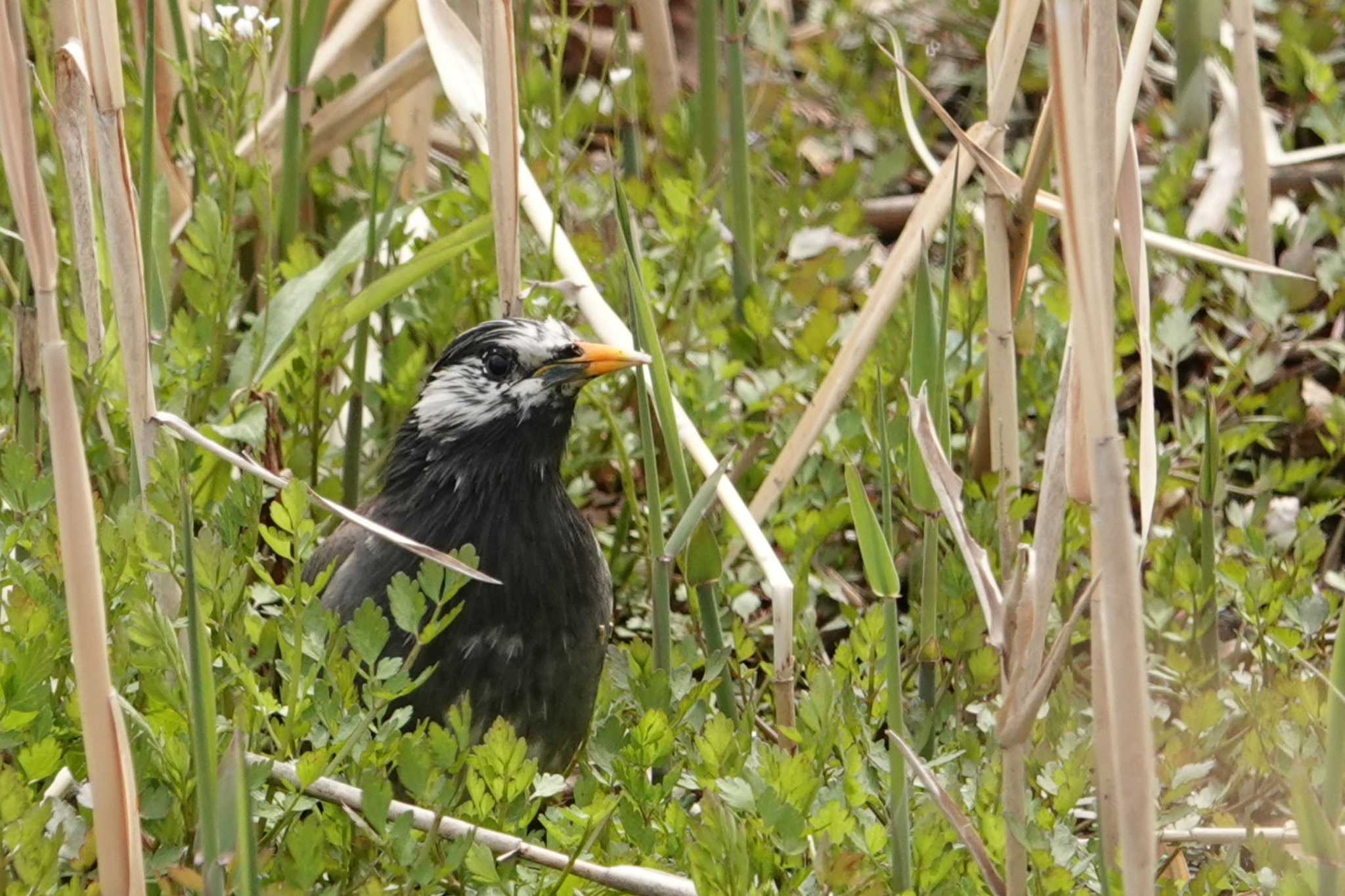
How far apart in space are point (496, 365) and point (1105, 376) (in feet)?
4.05

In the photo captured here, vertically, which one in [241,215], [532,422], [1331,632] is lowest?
[1331,632]

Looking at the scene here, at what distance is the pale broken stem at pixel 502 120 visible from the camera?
2.39 meters

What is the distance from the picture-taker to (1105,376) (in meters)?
1.61

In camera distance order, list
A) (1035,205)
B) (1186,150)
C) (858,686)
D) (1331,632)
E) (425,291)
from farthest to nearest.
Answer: (1186,150) → (425,291) → (1331,632) → (858,686) → (1035,205)

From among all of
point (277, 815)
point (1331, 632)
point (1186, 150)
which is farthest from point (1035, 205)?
point (1186, 150)

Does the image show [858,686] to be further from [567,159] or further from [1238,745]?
[567,159]

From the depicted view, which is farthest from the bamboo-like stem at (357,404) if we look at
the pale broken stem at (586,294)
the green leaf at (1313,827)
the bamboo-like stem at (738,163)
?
the green leaf at (1313,827)

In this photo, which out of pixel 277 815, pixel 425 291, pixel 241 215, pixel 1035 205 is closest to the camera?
pixel 277 815

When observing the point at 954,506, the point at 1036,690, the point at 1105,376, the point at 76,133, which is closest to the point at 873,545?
the point at 954,506

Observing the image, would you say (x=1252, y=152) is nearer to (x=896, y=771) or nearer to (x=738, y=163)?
(x=738, y=163)

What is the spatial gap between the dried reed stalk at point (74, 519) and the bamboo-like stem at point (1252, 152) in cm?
235

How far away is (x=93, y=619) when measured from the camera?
170cm

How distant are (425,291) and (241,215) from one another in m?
0.48

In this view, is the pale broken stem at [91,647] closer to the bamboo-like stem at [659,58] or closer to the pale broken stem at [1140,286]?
the pale broken stem at [1140,286]
